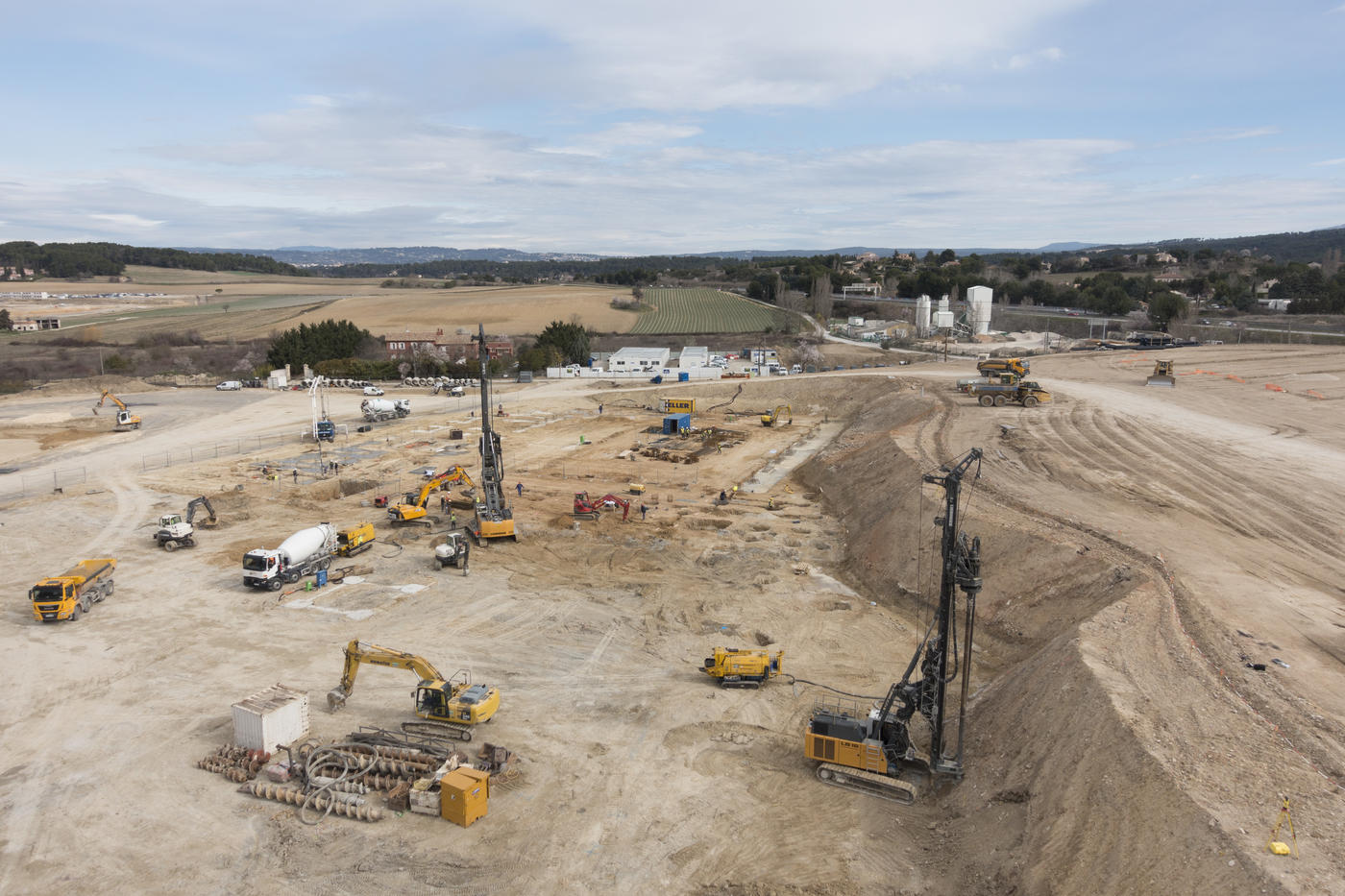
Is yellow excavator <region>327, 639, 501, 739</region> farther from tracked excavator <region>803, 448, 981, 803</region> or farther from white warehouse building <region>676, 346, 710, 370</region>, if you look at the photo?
white warehouse building <region>676, 346, 710, 370</region>

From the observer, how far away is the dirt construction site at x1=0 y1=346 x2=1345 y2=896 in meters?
15.1

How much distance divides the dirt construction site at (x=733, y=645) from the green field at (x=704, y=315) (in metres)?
77.2

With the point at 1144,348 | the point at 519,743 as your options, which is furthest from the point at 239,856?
the point at 1144,348

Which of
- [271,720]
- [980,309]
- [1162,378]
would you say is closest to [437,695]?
[271,720]

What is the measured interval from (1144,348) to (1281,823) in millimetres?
80368

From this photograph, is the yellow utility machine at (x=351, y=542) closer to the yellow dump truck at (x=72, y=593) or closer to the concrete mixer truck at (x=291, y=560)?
the concrete mixer truck at (x=291, y=560)

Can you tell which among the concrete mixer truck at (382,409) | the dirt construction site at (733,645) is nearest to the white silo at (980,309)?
the dirt construction site at (733,645)

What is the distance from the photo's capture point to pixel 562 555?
1331 inches

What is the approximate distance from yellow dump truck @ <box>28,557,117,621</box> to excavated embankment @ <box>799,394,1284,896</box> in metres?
26.3

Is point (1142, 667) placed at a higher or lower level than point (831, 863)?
higher

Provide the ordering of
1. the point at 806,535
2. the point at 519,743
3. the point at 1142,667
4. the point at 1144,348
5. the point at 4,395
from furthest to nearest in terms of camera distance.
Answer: the point at 1144,348 → the point at 4,395 → the point at 806,535 → the point at 519,743 → the point at 1142,667

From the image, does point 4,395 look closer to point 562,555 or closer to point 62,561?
point 62,561

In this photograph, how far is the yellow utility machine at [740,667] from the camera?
22.3 m

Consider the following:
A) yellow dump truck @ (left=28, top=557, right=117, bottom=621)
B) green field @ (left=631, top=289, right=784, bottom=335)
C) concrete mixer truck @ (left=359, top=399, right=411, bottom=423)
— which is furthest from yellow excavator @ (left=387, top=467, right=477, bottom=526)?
green field @ (left=631, top=289, right=784, bottom=335)
